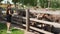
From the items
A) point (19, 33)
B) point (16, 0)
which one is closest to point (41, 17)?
point (19, 33)

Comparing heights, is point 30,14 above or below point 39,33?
above

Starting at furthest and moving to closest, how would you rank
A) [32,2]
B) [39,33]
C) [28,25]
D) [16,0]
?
[32,2] < [16,0] < [28,25] < [39,33]

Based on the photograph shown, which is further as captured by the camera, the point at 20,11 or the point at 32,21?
the point at 20,11

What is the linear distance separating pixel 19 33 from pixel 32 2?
1619cm

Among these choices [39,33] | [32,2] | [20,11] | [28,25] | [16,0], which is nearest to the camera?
[39,33]

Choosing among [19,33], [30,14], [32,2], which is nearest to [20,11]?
[30,14]

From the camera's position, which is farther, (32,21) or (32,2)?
(32,2)

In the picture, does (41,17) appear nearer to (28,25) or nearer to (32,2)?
(28,25)

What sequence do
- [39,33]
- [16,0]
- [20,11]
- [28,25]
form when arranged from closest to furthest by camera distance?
[39,33]
[28,25]
[20,11]
[16,0]

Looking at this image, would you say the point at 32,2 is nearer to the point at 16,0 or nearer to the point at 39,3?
the point at 39,3

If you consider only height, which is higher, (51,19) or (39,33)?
(51,19)

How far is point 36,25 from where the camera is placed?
11.2 meters

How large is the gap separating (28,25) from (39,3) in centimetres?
1629

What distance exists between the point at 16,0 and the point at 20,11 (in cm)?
1099
